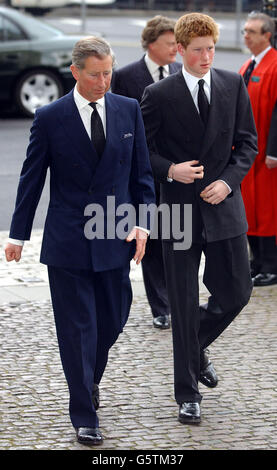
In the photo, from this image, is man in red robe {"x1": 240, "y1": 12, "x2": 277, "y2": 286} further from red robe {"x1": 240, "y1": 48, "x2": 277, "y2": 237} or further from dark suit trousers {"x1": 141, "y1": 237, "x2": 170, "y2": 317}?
dark suit trousers {"x1": 141, "y1": 237, "x2": 170, "y2": 317}

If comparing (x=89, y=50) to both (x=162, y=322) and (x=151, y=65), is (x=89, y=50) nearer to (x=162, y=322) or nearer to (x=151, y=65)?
(x=151, y=65)

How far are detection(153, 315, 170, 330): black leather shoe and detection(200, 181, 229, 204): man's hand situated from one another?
1900mm

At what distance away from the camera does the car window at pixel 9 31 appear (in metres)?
17.1

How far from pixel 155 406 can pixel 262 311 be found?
208 cm

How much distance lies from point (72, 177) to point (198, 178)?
0.67 meters

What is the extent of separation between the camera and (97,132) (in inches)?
219

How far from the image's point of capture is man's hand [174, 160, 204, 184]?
578 centimetres

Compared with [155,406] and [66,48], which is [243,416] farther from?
[66,48]

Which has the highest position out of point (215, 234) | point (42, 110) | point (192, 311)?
point (42, 110)

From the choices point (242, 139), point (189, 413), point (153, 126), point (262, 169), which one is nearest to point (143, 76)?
point (262, 169)

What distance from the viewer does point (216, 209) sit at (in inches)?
232

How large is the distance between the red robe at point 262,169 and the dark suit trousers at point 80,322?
3055 millimetres
